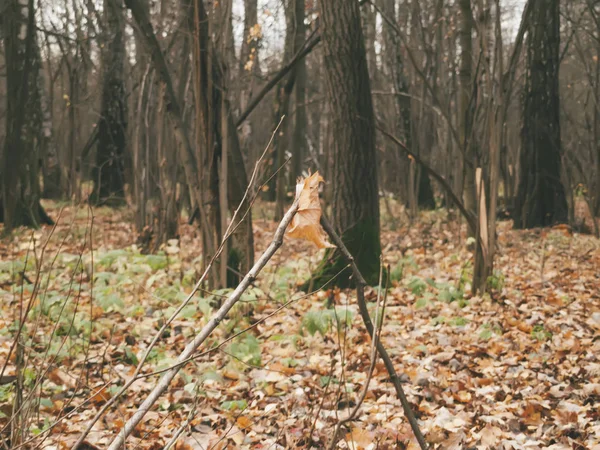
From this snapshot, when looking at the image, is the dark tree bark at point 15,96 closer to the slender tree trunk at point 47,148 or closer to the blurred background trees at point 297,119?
the blurred background trees at point 297,119

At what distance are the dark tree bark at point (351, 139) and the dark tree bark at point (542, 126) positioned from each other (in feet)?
17.0

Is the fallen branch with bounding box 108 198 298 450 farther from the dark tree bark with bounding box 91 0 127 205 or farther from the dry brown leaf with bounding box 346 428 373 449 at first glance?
the dark tree bark with bounding box 91 0 127 205

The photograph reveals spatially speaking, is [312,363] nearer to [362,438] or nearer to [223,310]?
[362,438]

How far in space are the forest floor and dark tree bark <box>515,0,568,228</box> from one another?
11.6 feet

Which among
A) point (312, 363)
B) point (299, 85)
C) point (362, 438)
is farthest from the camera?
point (299, 85)

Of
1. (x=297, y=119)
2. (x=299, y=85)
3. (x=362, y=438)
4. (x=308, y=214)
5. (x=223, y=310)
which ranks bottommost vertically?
(x=362, y=438)

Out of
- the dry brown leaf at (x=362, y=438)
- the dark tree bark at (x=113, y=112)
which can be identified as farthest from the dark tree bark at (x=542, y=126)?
the dark tree bark at (x=113, y=112)

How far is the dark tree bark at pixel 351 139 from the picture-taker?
5977 mm

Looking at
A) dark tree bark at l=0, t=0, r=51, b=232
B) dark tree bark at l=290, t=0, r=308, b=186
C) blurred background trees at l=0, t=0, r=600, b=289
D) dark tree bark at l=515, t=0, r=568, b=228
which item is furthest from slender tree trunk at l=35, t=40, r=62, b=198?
dark tree bark at l=515, t=0, r=568, b=228

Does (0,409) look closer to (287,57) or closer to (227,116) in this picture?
(227,116)

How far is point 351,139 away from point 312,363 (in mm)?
2672

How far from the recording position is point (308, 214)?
4.87 feet

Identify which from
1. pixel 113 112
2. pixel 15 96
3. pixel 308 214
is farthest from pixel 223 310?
pixel 113 112

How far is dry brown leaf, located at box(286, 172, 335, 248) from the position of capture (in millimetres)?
1471
